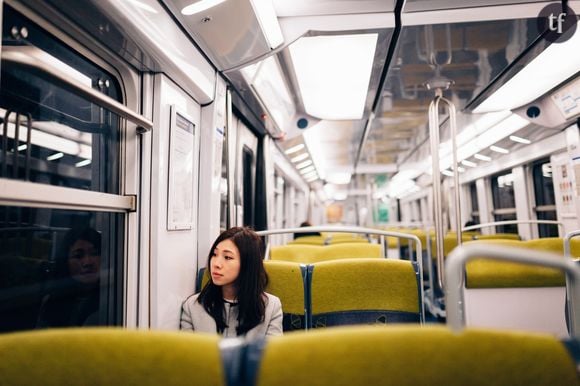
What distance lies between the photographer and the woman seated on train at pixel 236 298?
1.56 m

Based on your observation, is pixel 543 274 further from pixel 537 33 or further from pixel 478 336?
pixel 478 336

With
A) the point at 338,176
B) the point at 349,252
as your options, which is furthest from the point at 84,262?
the point at 338,176

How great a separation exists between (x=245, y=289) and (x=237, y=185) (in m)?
1.66

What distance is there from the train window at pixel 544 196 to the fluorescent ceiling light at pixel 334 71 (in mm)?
2476

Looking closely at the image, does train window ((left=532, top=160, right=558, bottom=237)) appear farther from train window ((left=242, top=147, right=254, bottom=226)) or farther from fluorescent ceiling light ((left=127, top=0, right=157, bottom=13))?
fluorescent ceiling light ((left=127, top=0, right=157, bottom=13))

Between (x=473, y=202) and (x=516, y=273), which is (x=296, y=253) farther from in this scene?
(x=473, y=202)

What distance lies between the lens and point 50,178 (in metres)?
1.18

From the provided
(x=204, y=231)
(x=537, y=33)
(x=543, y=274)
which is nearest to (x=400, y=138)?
(x=543, y=274)

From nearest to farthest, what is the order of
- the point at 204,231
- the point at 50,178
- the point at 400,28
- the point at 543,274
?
the point at 50,178 < the point at 400,28 < the point at 204,231 < the point at 543,274

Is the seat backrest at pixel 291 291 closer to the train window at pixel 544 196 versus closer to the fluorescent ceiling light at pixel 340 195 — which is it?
the train window at pixel 544 196

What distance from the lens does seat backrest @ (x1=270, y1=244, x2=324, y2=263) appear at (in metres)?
2.77

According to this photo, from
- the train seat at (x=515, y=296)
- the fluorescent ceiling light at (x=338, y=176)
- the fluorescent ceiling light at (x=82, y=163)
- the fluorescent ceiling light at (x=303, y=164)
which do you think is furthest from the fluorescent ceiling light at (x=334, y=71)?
the fluorescent ceiling light at (x=338, y=176)

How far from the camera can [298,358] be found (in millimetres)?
518

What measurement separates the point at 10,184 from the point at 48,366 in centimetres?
57
